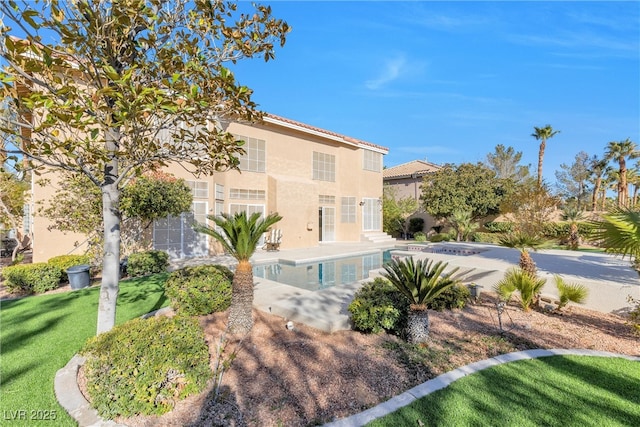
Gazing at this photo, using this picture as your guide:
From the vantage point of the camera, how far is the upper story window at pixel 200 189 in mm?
18509

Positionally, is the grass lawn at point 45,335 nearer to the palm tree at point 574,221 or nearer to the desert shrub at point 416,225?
the desert shrub at point 416,225

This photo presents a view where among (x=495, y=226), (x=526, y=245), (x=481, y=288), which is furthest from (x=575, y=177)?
(x=481, y=288)

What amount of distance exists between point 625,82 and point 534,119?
23.8m

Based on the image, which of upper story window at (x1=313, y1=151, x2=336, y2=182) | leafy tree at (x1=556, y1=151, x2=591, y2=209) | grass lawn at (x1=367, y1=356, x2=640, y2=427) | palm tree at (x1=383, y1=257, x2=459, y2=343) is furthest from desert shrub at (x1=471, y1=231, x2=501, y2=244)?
leafy tree at (x1=556, y1=151, x2=591, y2=209)

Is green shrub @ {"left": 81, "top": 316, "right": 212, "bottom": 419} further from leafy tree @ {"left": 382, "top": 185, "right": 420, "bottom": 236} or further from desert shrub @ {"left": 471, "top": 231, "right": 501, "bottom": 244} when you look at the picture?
leafy tree @ {"left": 382, "top": 185, "right": 420, "bottom": 236}

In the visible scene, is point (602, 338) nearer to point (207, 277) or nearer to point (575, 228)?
point (207, 277)

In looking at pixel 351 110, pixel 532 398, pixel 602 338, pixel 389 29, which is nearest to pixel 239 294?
pixel 532 398

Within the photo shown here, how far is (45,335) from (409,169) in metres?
39.2

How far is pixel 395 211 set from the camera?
33219 millimetres

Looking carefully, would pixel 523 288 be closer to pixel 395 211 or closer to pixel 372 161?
pixel 372 161

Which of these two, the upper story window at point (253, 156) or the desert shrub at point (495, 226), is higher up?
the upper story window at point (253, 156)

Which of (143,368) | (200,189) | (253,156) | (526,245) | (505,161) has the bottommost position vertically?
(143,368)

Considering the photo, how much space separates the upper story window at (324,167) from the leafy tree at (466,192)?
10.2 m

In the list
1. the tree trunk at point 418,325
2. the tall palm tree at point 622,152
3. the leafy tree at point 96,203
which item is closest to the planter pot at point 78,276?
the leafy tree at point 96,203
